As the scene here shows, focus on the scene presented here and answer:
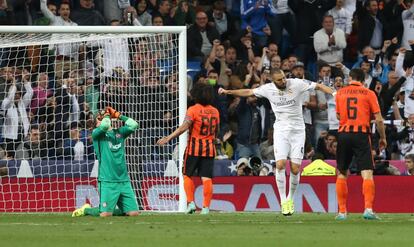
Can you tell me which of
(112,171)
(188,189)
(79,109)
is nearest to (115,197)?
(112,171)

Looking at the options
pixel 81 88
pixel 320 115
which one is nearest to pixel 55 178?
pixel 81 88

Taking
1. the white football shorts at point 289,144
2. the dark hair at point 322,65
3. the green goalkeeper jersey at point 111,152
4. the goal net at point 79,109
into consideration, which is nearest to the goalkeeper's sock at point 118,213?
the green goalkeeper jersey at point 111,152

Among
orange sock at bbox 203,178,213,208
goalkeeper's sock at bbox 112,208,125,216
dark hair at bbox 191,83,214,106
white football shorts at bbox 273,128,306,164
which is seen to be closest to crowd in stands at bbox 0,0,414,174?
dark hair at bbox 191,83,214,106

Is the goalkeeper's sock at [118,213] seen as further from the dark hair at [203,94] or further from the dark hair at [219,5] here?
the dark hair at [219,5]

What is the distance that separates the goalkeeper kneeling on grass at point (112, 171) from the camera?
1861cm

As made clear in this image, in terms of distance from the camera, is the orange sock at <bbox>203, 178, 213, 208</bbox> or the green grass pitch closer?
the green grass pitch

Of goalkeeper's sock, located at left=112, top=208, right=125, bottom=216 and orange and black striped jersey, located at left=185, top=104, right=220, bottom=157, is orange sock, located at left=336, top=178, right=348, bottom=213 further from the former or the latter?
goalkeeper's sock, located at left=112, top=208, right=125, bottom=216

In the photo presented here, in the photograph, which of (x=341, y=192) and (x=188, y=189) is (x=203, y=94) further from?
(x=341, y=192)

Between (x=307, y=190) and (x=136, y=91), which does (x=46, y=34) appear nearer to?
(x=136, y=91)

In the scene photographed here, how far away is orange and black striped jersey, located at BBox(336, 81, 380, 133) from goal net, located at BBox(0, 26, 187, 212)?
4.40 m

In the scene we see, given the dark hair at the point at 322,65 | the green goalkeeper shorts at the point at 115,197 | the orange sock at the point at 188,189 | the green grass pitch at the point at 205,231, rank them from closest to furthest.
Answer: the green grass pitch at the point at 205,231, the green goalkeeper shorts at the point at 115,197, the orange sock at the point at 188,189, the dark hair at the point at 322,65

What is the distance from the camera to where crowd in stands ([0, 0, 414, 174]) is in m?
21.9

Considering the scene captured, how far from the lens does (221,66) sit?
2580cm

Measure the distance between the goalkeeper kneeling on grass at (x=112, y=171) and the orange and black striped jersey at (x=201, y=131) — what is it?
43.8 inches
